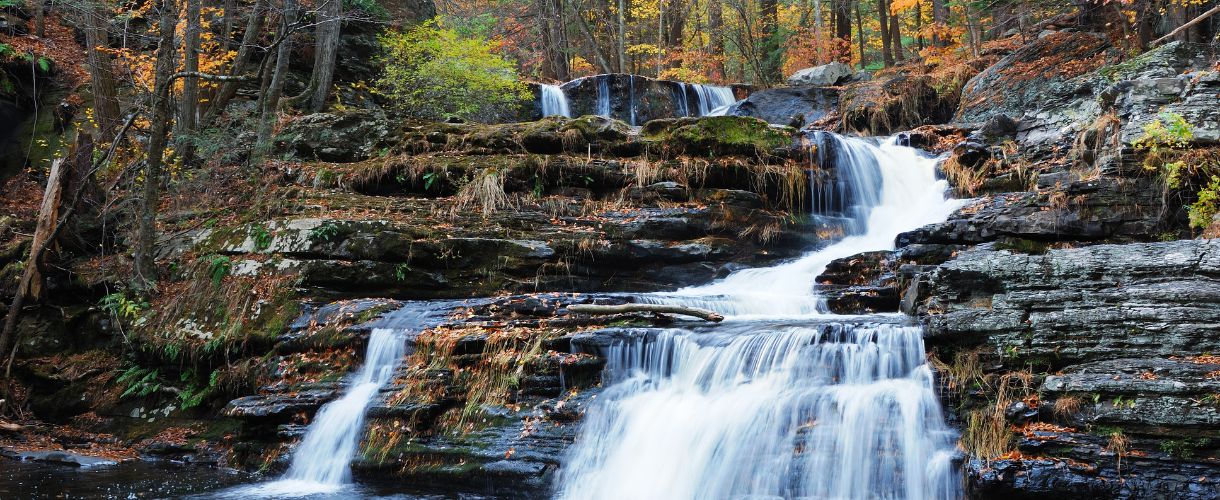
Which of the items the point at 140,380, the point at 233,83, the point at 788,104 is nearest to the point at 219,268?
the point at 140,380

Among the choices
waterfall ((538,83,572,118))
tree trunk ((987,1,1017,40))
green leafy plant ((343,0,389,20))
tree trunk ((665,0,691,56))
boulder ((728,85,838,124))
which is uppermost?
tree trunk ((665,0,691,56))

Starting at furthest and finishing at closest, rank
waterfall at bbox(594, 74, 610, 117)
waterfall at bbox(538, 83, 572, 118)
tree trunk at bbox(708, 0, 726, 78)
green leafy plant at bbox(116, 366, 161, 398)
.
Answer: tree trunk at bbox(708, 0, 726, 78) < waterfall at bbox(594, 74, 610, 117) < waterfall at bbox(538, 83, 572, 118) < green leafy plant at bbox(116, 366, 161, 398)

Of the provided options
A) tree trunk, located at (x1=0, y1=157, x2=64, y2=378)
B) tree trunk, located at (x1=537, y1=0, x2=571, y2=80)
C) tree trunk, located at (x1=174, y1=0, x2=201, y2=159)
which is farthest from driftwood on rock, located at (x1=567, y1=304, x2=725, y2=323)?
tree trunk, located at (x1=537, y1=0, x2=571, y2=80)

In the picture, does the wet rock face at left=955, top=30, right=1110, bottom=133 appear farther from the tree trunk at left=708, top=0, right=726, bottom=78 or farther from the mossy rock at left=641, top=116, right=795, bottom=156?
the tree trunk at left=708, top=0, right=726, bottom=78

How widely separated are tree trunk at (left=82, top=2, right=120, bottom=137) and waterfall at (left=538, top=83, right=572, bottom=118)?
8.80m

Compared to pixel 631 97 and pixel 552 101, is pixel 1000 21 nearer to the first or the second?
pixel 631 97

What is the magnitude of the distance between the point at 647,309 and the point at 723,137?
4791 mm

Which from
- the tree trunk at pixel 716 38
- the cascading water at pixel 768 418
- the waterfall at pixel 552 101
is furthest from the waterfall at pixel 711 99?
the cascading water at pixel 768 418

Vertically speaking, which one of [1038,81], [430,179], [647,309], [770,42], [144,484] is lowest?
[144,484]

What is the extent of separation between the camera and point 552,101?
59.3 feet

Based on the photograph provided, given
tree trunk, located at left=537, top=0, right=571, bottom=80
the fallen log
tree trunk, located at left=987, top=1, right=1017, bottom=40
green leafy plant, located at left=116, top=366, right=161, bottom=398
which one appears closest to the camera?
the fallen log

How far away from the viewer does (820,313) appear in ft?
26.6

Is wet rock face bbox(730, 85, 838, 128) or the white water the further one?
the white water

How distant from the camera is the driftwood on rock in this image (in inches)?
296
